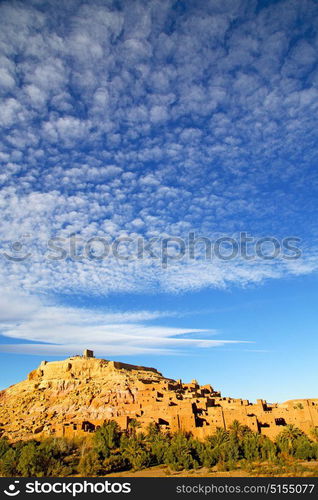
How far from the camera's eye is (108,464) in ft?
124

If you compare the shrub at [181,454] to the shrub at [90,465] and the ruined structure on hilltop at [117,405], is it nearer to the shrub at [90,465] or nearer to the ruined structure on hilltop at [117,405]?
the ruined structure on hilltop at [117,405]

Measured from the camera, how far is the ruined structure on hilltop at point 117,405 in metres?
46.2

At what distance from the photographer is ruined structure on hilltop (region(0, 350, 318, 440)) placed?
46188 mm

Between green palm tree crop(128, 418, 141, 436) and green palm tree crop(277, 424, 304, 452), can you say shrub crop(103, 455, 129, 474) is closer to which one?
green palm tree crop(128, 418, 141, 436)

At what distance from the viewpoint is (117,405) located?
63.2 m

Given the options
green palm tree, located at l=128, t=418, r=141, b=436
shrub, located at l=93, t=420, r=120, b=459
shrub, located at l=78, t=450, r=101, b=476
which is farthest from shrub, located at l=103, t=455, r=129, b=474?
green palm tree, located at l=128, t=418, r=141, b=436

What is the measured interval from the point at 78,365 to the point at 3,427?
2070 cm

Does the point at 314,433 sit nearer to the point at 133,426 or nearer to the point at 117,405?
the point at 133,426

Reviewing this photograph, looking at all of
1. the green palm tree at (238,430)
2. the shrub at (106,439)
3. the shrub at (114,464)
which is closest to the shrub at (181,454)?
the shrub at (114,464)

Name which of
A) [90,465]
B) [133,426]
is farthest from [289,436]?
[90,465]
